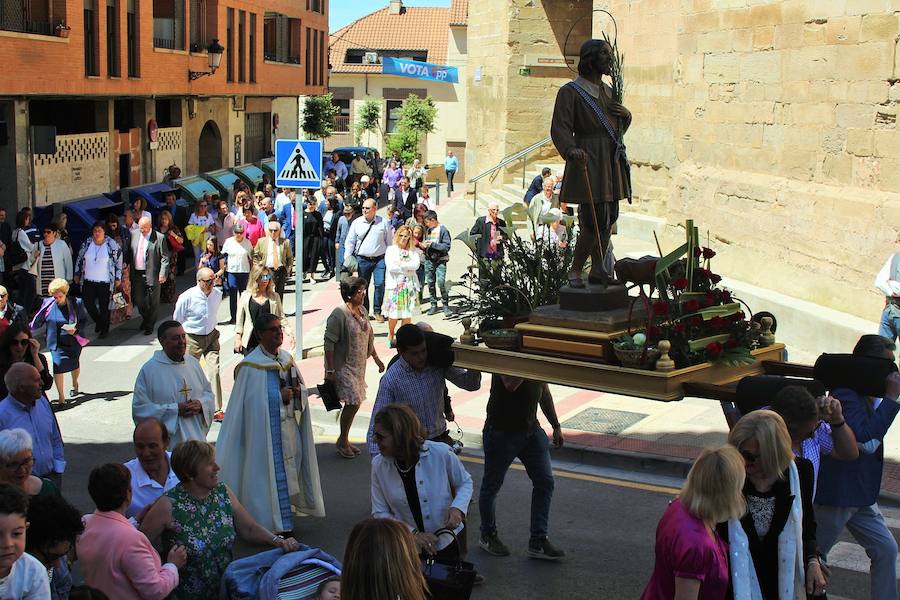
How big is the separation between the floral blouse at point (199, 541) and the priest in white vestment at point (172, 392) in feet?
7.67

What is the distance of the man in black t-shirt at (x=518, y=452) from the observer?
840 centimetres

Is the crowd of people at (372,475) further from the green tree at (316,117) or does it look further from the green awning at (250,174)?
the green tree at (316,117)

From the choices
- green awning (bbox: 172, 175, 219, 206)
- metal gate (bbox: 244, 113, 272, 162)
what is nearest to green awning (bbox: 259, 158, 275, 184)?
metal gate (bbox: 244, 113, 272, 162)

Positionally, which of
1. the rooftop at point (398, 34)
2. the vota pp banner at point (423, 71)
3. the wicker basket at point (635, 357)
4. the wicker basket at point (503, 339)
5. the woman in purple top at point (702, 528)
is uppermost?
the rooftop at point (398, 34)

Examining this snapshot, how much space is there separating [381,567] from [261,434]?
15.0ft

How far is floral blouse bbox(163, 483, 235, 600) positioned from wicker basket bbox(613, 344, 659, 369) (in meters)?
2.22

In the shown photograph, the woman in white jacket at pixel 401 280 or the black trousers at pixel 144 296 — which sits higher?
the woman in white jacket at pixel 401 280

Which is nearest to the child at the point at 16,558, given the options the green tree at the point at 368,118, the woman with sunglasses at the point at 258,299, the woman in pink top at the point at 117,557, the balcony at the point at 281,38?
the woman in pink top at the point at 117,557

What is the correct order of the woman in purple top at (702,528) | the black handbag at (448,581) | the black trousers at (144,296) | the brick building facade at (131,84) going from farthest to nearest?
the brick building facade at (131,84) → the black trousers at (144,296) → the black handbag at (448,581) → the woman in purple top at (702,528)

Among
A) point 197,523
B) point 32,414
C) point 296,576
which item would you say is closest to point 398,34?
point 32,414

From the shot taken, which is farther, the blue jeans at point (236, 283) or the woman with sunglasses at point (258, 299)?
the blue jeans at point (236, 283)

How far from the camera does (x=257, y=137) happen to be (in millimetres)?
43781

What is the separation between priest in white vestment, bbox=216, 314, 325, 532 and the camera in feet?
28.5

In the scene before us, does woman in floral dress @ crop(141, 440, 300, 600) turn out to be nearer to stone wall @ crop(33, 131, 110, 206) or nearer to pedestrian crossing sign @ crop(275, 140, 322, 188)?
pedestrian crossing sign @ crop(275, 140, 322, 188)
